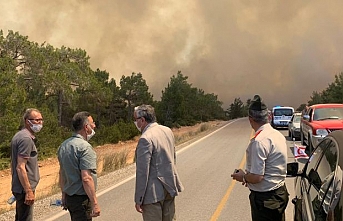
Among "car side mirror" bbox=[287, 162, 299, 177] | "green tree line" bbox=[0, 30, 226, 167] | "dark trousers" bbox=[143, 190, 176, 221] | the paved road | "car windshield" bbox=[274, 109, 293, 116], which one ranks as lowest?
the paved road

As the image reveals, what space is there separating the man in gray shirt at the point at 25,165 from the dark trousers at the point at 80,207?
0.93 m

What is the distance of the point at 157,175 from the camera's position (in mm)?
4410

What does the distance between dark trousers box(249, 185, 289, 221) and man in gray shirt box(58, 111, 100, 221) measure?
68.6 inches

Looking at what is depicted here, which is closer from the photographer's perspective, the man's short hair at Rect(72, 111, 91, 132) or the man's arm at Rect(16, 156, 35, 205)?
the man's short hair at Rect(72, 111, 91, 132)

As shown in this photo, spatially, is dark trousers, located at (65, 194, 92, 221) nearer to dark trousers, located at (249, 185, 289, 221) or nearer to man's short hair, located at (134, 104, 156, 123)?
man's short hair, located at (134, 104, 156, 123)

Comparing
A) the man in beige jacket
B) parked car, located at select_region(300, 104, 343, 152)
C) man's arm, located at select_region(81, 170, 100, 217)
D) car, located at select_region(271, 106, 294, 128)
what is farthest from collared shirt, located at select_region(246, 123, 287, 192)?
car, located at select_region(271, 106, 294, 128)

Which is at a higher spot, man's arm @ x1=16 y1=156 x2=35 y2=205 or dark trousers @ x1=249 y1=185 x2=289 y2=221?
man's arm @ x1=16 y1=156 x2=35 y2=205

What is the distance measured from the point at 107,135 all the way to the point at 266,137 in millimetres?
32955

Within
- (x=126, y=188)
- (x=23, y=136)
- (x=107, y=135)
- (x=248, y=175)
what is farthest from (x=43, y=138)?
(x=248, y=175)

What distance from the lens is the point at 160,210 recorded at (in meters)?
4.46

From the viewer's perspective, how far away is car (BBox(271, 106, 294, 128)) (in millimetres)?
34094

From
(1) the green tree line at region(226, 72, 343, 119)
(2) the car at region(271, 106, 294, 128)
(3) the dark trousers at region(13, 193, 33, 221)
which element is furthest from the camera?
(1) the green tree line at region(226, 72, 343, 119)

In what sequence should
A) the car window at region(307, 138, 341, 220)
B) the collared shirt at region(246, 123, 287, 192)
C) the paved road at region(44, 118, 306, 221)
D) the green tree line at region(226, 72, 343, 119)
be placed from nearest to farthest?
the car window at region(307, 138, 341, 220), the collared shirt at region(246, 123, 287, 192), the paved road at region(44, 118, 306, 221), the green tree line at region(226, 72, 343, 119)

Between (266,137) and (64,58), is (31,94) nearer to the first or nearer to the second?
(64,58)
